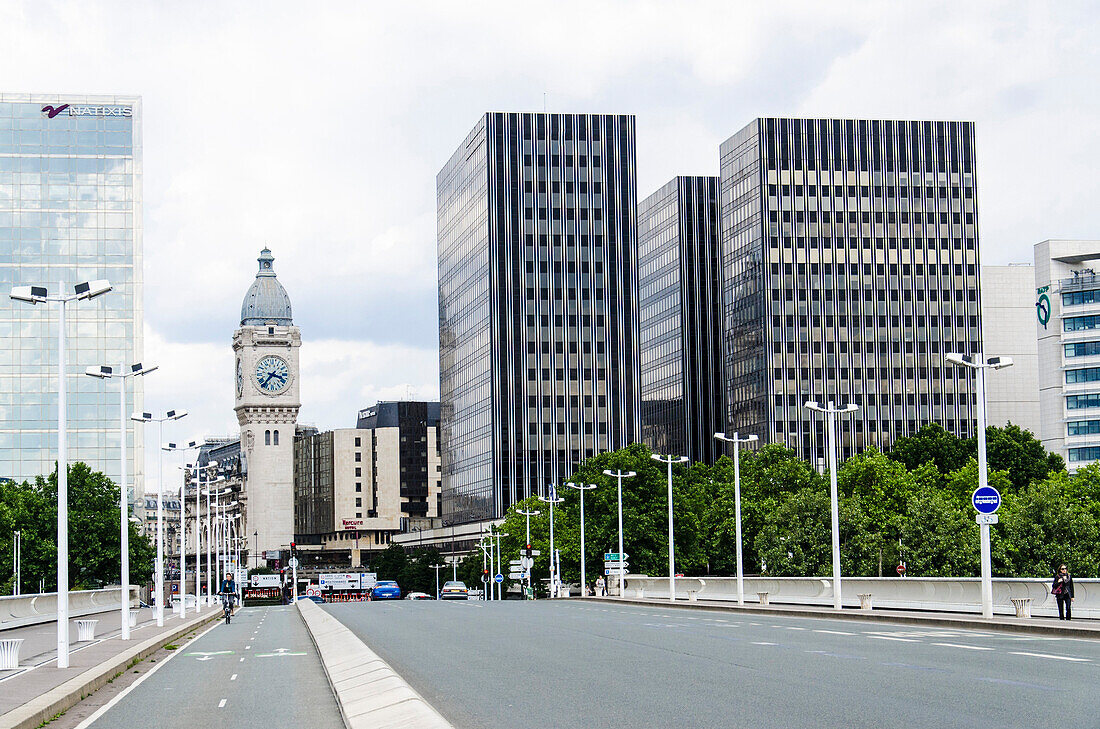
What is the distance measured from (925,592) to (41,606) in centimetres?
3683

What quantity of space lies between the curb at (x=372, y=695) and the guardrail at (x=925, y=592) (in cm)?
2138

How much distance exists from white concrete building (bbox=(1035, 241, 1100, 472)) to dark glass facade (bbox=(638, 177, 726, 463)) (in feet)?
122

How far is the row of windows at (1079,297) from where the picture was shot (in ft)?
472

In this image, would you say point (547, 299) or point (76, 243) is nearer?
point (76, 243)

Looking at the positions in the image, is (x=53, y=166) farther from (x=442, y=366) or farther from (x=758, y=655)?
(x=758, y=655)

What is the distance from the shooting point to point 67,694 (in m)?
23.2

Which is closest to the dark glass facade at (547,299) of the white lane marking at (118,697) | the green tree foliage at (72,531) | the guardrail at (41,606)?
the green tree foliage at (72,531)

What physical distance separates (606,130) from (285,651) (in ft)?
469

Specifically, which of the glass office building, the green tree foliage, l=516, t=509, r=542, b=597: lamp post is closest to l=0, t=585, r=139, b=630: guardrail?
the green tree foliage

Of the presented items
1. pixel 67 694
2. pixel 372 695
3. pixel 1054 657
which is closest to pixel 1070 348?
pixel 1054 657

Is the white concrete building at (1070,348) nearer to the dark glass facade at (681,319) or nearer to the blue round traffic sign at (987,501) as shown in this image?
the dark glass facade at (681,319)

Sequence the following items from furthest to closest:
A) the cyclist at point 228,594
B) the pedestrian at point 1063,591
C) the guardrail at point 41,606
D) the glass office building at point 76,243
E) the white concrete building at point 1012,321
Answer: the white concrete building at point 1012,321 → the glass office building at point 76,243 → the cyclist at point 228,594 → the guardrail at point 41,606 → the pedestrian at point 1063,591

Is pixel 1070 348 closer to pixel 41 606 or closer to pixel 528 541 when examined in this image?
pixel 528 541

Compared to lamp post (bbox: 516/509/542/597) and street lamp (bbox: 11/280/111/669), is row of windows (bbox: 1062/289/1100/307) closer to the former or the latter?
lamp post (bbox: 516/509/542/597)
